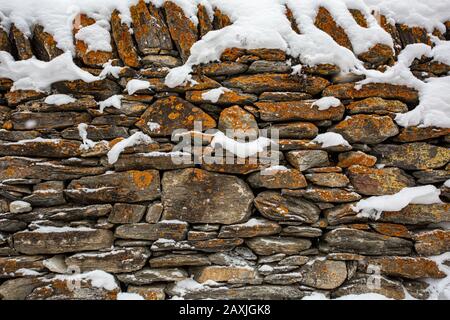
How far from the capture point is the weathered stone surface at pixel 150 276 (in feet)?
10.3

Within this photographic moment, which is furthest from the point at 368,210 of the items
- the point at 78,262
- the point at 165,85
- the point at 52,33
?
the point at 52,33

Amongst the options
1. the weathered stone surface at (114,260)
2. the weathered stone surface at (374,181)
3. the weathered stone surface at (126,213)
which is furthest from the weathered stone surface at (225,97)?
the weathered stone surface at (114,260)

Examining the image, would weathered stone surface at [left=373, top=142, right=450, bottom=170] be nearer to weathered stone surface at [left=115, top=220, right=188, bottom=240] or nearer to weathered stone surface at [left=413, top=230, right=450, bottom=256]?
weathered stone surface at [left=413, top=230, right=450, bottom=256]

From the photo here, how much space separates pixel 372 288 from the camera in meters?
3.21

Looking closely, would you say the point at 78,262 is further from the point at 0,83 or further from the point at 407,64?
the point at 407,64

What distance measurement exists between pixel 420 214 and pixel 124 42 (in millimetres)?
3745

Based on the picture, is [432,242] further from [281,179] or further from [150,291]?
[150,291]

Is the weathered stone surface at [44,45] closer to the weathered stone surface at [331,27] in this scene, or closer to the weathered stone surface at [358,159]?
the weathered stone surface at [331,27]

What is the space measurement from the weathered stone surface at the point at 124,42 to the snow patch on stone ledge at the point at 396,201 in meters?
2.87

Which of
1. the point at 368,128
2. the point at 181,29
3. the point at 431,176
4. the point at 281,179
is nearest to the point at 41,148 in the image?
the point at 181,29

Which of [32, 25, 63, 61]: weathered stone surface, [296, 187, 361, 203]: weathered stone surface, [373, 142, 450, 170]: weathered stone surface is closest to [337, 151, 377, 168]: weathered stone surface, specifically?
[373, 142, 450, 170]: weathered stone surface

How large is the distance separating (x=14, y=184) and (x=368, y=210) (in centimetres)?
376

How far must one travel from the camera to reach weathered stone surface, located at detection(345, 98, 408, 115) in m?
3.31

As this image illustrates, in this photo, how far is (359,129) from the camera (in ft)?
10.7
